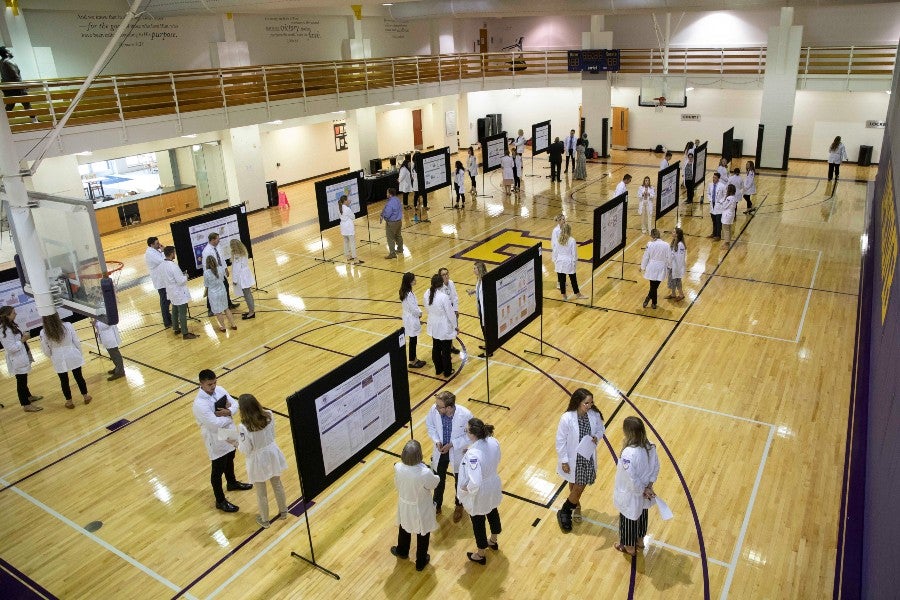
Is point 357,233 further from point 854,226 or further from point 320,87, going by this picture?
point 854,226

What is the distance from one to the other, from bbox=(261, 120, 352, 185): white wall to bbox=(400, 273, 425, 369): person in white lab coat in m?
15.1

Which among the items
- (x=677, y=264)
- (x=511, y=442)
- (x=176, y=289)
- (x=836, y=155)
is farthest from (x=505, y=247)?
(x=836, y=155)

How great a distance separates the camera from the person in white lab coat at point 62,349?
30.6 feet

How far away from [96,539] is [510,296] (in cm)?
569

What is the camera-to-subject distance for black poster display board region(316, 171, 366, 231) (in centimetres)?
1544

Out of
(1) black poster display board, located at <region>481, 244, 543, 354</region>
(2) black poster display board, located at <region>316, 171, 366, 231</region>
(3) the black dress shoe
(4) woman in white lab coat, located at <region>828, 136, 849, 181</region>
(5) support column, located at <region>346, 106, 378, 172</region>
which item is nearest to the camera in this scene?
(3) the black dress shoe

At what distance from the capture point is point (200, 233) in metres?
12.9

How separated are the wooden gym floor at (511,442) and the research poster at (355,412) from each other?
107 cm

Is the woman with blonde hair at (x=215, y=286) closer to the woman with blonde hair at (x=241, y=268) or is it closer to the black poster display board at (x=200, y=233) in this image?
the woman with blonde hair at (x=241, y=268)

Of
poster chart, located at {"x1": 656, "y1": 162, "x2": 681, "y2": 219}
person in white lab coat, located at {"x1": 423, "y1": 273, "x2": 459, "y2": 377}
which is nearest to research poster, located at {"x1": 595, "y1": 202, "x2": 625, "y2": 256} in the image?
poster chart, located at {"x1": 656, "y1": 162, "x2": 681, "y2": 219}

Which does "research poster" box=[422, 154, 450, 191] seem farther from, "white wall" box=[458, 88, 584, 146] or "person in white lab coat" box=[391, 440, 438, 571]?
"person in white lab coat" box=[391, 440, 438, 571]

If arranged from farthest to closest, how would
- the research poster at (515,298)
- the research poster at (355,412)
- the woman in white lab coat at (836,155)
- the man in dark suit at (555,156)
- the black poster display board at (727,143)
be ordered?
the man in dark suit at (555,156) < the black poster display board at (727,143) < the woman in white lab coat at (836,155) < the research poster at (515,298) < the research poster at (355,412)

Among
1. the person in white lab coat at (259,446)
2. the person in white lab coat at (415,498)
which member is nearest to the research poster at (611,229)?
the person in white lab coat at (415,498)

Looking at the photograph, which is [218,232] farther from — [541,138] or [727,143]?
[727,143]
